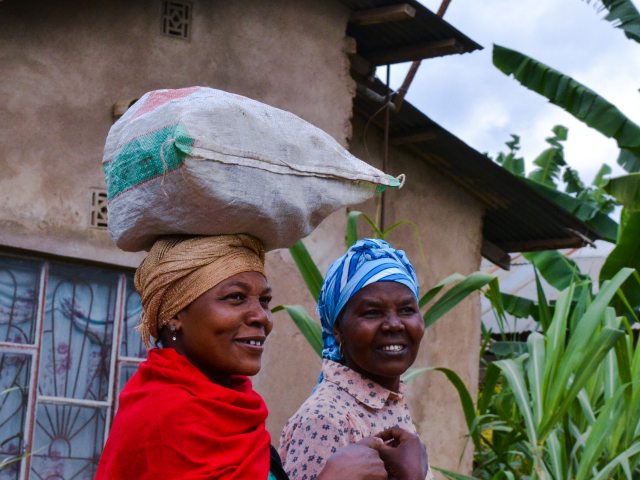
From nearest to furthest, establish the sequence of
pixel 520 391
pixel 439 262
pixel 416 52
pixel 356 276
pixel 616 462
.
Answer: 1. pixel 356 276
2. pixel 616 462
3. pixel 520 391
4. pixel 416 52
5. pixel 439 262

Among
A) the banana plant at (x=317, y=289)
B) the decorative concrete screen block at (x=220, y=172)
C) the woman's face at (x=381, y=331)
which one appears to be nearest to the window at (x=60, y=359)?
the banana plant at (x=317, y=289)

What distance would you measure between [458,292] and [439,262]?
11.5ft

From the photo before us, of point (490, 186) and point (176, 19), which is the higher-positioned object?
point (176, 19)

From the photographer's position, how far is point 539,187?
1114 cm

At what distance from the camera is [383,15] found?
661 cm

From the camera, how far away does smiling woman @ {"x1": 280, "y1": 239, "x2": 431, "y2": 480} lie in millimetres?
2857

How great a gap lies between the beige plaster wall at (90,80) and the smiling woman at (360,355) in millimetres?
2755

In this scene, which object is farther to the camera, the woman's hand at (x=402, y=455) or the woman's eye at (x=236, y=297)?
the woman's hand at (x=402, y=455)

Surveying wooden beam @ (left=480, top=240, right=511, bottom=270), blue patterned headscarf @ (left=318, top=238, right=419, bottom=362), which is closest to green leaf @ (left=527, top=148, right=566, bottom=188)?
wooden beam @ (left=480, top=240, right=511, bottom=270)

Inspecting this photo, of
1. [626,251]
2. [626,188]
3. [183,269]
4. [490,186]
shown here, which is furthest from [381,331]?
[626,251]

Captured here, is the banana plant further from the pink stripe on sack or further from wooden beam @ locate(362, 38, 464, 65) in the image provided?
wooden beam @ locate(362, 38, 464, 65)

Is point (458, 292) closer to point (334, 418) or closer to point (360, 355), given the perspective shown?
point (360, 355)

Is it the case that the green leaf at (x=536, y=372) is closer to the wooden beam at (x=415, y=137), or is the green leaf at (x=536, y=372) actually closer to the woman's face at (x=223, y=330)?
the woman's face at (x=223, y=330)

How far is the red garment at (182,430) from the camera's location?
2.23 metres
